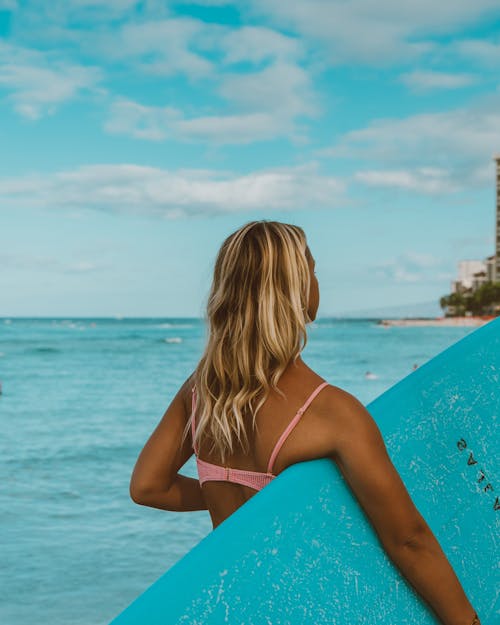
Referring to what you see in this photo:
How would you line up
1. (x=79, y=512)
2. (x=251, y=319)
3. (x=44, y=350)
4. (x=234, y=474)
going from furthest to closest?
(x=44, y=350) < (x=79, y=512) < (x=234, y=474) < (x=251, y=319)

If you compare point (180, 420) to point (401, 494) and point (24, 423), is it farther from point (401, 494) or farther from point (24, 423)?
point (24, 423)

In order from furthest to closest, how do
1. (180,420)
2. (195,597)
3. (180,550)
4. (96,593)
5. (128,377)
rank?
1. (128,377)
2. (180,550)
3. (96,593)
4. (180,420)
5. (195,597)

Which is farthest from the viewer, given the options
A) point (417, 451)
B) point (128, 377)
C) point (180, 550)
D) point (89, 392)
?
point (128, 377)

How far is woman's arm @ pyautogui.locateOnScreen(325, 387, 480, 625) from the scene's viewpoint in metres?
1.15

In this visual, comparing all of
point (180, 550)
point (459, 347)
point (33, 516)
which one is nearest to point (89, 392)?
point (33, 516)

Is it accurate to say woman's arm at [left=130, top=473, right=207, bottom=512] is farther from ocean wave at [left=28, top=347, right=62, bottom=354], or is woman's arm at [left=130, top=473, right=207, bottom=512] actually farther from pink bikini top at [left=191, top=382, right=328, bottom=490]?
ocean wave at [left=28, top=347, right=62, bottom=354]

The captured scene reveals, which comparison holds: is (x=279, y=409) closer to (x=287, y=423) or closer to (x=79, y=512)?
(x=287, y=423)

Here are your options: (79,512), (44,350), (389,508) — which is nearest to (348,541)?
(389,508)

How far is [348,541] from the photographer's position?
1.30 metres

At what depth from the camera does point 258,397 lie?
1201 mm

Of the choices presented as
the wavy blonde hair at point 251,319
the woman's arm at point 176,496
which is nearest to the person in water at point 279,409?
the wavy blonde hair at point 251,319

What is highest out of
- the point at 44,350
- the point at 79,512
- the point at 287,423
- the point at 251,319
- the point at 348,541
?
the point at 251,319

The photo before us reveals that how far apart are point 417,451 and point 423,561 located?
0.32 m

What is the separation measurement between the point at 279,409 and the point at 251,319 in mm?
143
